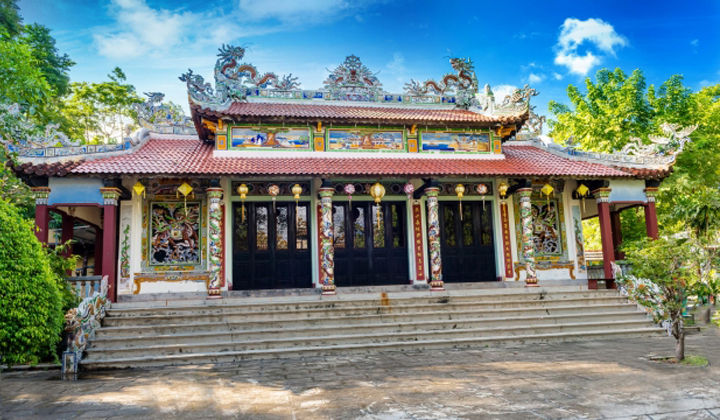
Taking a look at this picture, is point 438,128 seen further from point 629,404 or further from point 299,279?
point 629,404

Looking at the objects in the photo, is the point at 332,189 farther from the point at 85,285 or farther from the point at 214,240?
the point at 85,285

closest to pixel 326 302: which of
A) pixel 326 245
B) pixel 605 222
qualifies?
pixel 326 245

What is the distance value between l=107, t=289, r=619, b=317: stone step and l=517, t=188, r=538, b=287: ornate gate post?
0.88 m

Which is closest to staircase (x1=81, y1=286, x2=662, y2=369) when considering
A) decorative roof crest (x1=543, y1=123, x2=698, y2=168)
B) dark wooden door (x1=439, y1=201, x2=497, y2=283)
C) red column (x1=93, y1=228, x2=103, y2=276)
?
dark wooden door (x1=439, y1=201, x2=497, y2=283)

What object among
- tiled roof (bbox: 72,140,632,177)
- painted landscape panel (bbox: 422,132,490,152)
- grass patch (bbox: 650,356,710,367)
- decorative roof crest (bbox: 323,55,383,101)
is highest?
decorative roof crest (bbox: 323,55,383,101)

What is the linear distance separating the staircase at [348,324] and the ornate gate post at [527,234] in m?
0.84

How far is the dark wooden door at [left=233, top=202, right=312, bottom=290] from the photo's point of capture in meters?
11.1

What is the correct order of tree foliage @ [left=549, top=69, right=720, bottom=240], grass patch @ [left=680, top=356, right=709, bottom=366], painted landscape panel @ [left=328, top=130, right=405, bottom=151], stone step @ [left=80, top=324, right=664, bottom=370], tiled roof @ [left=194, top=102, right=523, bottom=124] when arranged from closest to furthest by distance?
grass patch @ [left=680, top=356, right=709, bottom=366]
stone step @ [left=80, top=324, right=664, bottom=370]
tiled roof @ [left=194, top=102, right=523, bottom=124]
painted landscape panel @ [left=328, top=130, right=405, bottom=151]
tree foliage @ [left=549, top=69, right=720, bottom=240]

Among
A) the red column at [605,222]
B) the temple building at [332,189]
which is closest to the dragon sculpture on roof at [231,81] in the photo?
the temple building at [332,189]

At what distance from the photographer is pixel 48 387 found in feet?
19.4

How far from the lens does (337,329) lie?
8.38 metres

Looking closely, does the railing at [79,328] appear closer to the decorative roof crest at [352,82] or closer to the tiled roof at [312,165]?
the tiled roof at [312,165]

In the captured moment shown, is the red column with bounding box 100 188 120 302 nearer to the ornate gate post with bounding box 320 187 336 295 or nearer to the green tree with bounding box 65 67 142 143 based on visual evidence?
the ornate gate post with bounding box 320 187 336 295

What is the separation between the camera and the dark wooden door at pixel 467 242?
39.2 feet
